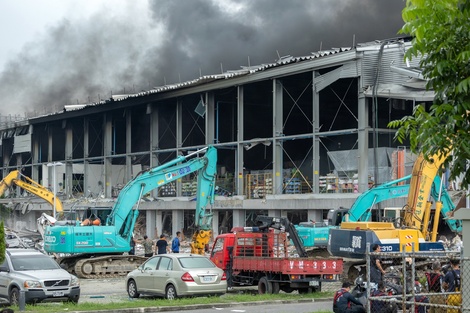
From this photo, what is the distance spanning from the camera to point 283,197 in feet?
168

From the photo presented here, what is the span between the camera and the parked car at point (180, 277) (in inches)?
942

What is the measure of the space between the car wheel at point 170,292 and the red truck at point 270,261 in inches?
116

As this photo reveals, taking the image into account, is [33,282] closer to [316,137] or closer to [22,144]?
[316,137]

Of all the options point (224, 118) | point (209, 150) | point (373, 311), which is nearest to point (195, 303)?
point (373, 311)

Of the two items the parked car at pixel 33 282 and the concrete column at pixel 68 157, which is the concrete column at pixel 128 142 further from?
the parked car at pixel 33 282

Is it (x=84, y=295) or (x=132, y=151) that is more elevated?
(x=132, y=151)

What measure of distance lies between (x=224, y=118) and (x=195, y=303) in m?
38.6

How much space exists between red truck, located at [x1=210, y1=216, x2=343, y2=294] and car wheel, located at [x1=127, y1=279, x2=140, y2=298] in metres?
2.96

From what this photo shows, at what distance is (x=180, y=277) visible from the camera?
942 inches

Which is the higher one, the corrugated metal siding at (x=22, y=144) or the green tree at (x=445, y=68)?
the corrugated metal siding at (x=22, y=144)

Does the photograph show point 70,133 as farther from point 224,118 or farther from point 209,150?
point 209,150

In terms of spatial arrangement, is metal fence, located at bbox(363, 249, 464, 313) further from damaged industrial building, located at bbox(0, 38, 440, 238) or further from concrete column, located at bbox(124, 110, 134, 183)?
concrete column, located at bbox(124, 110, 134, 183)

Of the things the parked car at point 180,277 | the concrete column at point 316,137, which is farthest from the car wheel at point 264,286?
the concrete column at point 316,137

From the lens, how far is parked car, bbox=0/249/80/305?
22.8m
